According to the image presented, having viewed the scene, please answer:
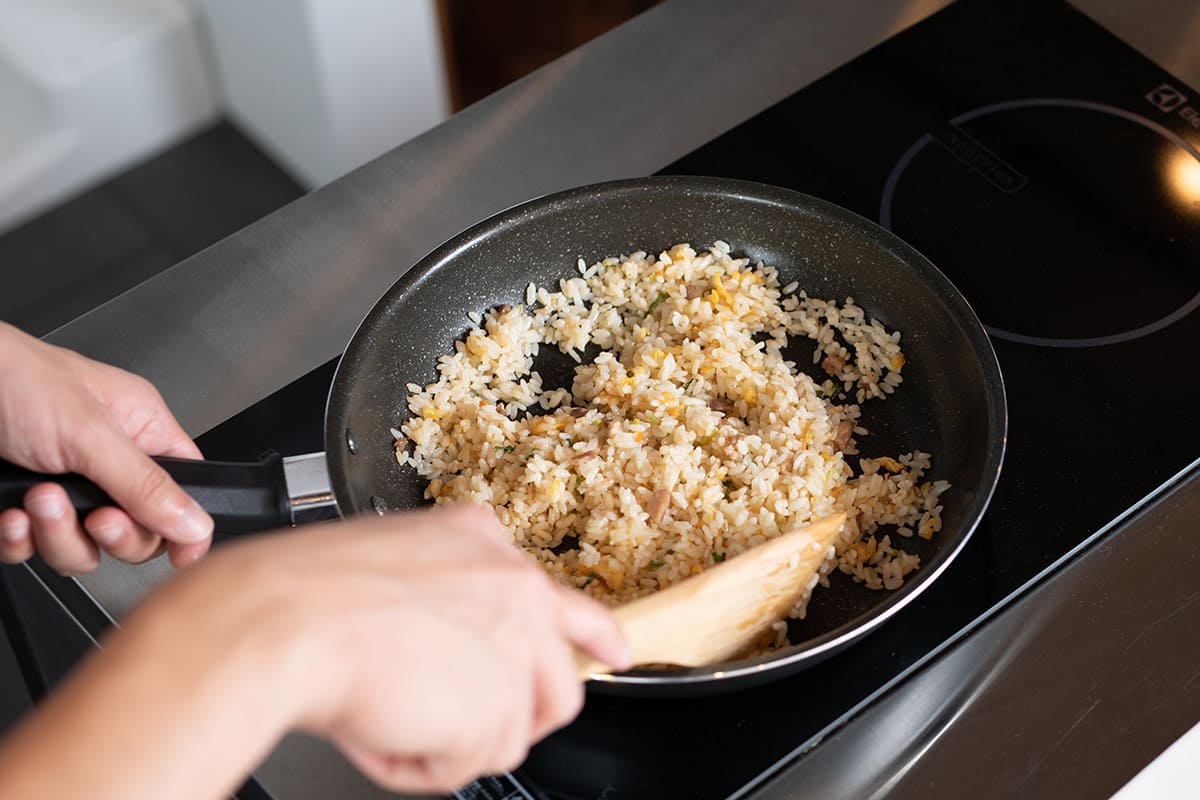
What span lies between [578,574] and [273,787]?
30 cm

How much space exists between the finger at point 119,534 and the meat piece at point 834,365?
0.63m

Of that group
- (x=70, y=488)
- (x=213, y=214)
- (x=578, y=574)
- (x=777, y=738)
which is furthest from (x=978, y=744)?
(x=213, y=214)

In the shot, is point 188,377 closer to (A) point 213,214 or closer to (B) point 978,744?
(B) point 978,744

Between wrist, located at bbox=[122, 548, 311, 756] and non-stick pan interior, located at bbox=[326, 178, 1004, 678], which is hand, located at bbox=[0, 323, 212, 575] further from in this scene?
wrist, located at bbox=[122, 548, 311, 756]

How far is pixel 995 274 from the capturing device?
1.26 meters

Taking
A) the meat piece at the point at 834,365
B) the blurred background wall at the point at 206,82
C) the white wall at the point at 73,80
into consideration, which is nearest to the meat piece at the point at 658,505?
the meat piece at the point at 834,365

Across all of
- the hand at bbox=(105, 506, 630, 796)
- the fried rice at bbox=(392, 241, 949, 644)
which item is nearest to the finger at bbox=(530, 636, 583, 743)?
the hand at bbox=(105, 506, 630, 796)

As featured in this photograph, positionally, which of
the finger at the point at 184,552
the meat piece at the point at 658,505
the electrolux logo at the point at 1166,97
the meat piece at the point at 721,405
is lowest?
the meat piece at the point at 658,505

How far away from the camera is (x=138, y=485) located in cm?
94

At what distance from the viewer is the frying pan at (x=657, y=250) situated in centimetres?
98

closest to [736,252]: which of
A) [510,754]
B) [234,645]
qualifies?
[510,754]

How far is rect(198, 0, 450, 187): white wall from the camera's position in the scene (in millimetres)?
2080

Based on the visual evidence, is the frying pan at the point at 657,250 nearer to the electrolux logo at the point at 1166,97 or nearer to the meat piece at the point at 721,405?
the meat piece at the point at 721,405

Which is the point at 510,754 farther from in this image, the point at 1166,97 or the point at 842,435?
the point at 1166,97
